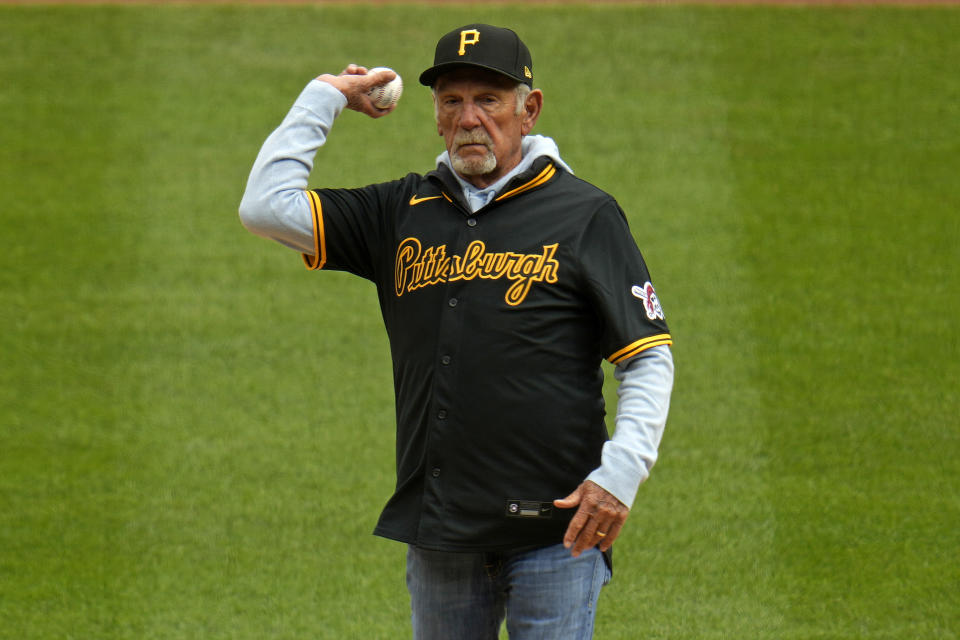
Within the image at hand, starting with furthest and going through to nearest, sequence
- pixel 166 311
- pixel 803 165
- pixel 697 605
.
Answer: pixel 803 165 → pixel 166 311 → pixel 697 605

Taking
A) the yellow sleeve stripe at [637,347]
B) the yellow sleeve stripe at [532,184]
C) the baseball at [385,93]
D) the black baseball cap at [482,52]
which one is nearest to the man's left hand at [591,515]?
the yellow sleeve stripe at [637,347]

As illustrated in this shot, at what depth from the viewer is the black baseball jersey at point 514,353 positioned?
274 cm

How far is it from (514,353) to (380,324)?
360cm

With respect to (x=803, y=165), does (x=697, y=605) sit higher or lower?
lower

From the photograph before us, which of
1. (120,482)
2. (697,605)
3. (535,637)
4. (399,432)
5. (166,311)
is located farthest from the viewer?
(166,311)

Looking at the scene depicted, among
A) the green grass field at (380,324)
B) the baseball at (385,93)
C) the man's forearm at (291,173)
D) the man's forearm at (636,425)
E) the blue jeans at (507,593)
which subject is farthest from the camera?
the green grass field at (380,324)

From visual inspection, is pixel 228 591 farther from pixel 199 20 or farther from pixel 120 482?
pixel 199 20

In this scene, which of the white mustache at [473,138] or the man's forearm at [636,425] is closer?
the man's forearm at [636,425]

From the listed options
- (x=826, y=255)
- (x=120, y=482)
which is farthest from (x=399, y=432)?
(x=826, y=255)

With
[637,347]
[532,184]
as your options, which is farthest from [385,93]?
[637,347]

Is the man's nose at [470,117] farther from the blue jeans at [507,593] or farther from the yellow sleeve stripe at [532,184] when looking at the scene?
the blue jeans at [507,593]

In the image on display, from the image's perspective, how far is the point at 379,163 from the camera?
7.20 metres

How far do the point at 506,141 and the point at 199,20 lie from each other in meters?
5.90

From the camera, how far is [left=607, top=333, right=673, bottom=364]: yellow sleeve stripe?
270 cm
